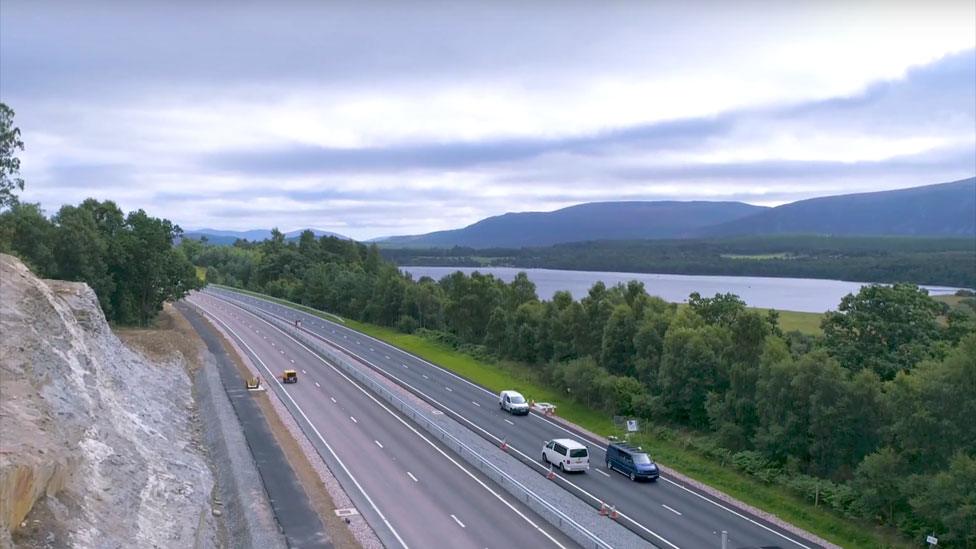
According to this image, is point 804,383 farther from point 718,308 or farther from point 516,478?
point 718,308

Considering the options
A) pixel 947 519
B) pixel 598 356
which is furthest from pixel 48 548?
pixel 598 356

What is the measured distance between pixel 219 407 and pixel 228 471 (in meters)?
11.2

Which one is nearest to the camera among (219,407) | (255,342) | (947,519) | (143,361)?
(947,519)

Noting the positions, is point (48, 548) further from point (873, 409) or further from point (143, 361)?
point (873, 409)

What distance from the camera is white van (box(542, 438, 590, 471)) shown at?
3198 centimetres

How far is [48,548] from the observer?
17.9 m

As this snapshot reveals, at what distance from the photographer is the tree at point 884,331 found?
38.3m

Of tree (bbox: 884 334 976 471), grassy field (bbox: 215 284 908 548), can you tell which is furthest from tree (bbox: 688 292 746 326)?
tree (bbox: 884 334 976 471)

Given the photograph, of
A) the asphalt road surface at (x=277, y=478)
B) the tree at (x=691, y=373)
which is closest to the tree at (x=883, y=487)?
the tree at (x=691, y=373)

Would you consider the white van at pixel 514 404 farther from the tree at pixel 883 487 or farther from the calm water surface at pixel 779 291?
the calm water surface at pixel 779 291

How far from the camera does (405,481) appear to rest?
29.6 m

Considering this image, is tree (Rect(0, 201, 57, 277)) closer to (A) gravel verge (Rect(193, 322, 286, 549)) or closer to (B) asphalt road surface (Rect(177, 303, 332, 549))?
(B) asphalt road surface (Rect(177, 303, 332, 549))

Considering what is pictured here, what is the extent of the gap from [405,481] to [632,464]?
10364mm

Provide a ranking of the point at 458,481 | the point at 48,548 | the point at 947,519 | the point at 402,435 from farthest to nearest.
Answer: the point at 402,435 < the point at 458,481 < the point at 947,519 < the point at 48,548
